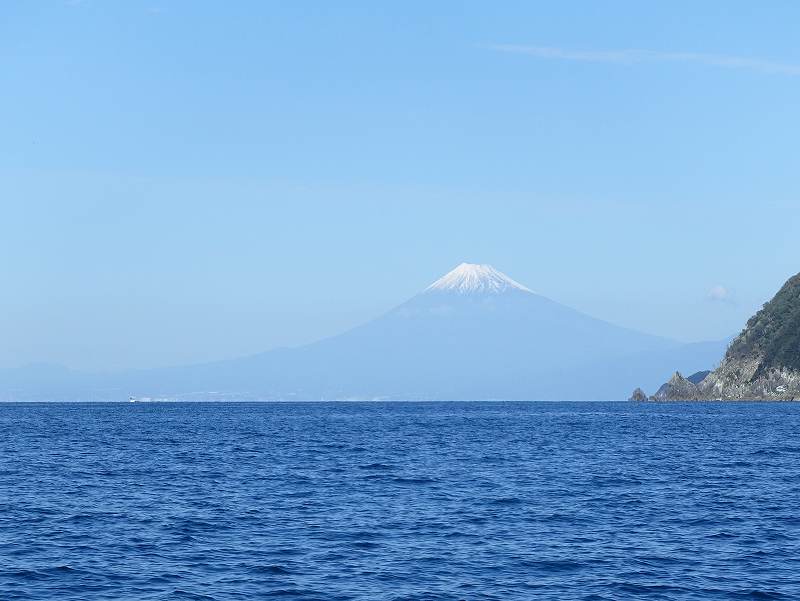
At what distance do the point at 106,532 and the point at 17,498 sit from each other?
1293cm

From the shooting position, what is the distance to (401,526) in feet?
146

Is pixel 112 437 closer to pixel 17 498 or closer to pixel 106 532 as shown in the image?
pixel 17 498

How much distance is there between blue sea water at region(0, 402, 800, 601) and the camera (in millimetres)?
33750

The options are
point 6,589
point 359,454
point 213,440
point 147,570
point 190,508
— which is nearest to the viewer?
point 6,589

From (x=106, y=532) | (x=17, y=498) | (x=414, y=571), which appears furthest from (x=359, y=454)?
(x=414, y=571)

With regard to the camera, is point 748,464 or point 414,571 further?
point 748,464

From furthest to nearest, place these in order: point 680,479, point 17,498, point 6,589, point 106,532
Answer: point 680,479 → point 17,498 → point 106,532 → point 6,589

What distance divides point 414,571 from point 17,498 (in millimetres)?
26184

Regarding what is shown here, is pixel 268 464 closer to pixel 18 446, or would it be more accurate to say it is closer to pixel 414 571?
pixel 18 446

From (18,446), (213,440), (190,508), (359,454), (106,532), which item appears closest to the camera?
(106,532)

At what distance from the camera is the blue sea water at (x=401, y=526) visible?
111ft

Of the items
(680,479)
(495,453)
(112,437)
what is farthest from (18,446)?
(680,479)

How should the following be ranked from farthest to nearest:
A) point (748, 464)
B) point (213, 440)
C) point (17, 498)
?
1. point (213, 440)
2. point (748, 464)
3. point (17, 498)

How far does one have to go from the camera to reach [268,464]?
245 feet
